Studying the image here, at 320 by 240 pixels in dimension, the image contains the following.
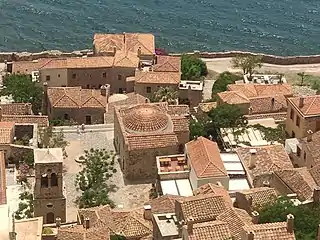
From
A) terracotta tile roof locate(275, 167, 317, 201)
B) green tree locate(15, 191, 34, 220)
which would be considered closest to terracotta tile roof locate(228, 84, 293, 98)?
terracotta tile roof locate(275, 167, 317, 201)

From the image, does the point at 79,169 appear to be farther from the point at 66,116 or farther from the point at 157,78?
the point at 157,78

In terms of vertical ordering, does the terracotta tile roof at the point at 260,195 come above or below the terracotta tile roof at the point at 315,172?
below

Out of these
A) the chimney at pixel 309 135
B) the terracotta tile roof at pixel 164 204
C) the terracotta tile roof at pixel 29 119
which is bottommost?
the terracotta tile roof at pixel 164 204

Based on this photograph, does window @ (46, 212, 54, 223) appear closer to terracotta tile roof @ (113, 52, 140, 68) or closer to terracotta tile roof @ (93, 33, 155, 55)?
terracotta tile roof @ (113, 52, 140, 68)

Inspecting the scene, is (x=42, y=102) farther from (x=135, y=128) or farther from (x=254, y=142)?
(x=254, y=142)

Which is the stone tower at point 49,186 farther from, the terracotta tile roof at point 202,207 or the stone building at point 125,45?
the stone building at point 125,45

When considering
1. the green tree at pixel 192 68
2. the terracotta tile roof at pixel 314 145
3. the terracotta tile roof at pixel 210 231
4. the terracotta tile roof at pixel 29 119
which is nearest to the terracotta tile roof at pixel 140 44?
the green tree at pixel 192 68

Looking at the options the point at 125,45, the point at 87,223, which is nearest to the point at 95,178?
the point at 87,223
